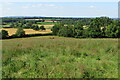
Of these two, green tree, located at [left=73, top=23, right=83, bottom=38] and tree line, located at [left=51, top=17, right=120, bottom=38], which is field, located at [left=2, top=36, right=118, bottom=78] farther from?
green tree, located at [left=73, top=23, right=83, bottom=38]

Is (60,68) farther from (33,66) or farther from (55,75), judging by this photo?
(33,66)

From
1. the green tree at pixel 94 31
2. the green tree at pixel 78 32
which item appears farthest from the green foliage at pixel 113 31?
the green tree at pixel 78 32

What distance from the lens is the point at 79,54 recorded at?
8.91 m

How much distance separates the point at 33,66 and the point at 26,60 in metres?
1.03

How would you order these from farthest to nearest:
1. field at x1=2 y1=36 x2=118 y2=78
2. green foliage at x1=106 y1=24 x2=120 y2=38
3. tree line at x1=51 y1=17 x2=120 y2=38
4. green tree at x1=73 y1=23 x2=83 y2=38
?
green tree at x1=73 y1=23 x2=83 y2=38
tree line at x1=51 y1=17 x2=120 y2=38
green foliage at x1=106 y1=24 x2=120 y2=38
field at x1=2 y1=36 x2=118 y2=78

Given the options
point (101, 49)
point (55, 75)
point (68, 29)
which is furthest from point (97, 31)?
point (55, 75)

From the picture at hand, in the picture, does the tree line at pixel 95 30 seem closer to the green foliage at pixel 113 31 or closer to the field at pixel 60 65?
Result: the green foliage at pixel 113 31

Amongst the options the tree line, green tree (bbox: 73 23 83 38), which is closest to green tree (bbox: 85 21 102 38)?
the tree line

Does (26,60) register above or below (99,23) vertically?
below

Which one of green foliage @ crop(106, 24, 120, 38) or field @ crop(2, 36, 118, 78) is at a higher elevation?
green foliage @ crop(106, 24, 120, 38)

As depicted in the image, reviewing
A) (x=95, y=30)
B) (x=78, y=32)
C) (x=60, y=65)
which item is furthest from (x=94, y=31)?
(x=60, y=65)

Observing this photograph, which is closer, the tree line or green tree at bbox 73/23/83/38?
the tree line

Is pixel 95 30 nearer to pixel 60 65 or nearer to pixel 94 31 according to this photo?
pixel 94 31

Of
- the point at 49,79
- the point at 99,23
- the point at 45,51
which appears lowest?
the point at 49,79
